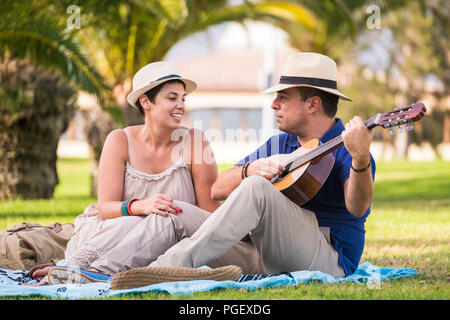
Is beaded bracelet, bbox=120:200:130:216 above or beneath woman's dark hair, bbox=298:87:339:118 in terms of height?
beneath

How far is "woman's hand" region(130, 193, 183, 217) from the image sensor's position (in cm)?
390

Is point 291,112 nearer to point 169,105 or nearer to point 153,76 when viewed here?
point 169,105

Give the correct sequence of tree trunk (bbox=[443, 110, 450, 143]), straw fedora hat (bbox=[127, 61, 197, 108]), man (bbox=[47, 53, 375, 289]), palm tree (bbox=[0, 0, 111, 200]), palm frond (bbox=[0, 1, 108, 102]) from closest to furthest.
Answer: man (bbox=[47, 53, 375, 289]) → straw fedora hat (bbox=[127, 61, 197, 108]) → palm frond (bbox=[0, 1, 108, 102]) → palm tree (bbox=[0, 0, 111, 200]) → tree trunk (bbox=[443, 110, 450, 143])

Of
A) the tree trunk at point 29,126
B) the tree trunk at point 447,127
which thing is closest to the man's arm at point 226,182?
the tree trunk at point 29,126

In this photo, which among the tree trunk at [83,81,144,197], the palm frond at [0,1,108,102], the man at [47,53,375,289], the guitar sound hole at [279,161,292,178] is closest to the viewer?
the man at [47,53,375,289]

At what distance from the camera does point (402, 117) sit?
340cm

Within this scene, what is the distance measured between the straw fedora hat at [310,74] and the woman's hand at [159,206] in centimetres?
89

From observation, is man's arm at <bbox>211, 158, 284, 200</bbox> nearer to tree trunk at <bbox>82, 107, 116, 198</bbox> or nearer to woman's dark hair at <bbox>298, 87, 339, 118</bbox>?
woman's dark hair at <bbox>298, 87, 339, 118</bbox>

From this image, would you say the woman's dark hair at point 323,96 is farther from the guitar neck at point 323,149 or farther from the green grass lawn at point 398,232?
the green grass lawn at point 398,232

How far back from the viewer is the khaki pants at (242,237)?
350 centimetres

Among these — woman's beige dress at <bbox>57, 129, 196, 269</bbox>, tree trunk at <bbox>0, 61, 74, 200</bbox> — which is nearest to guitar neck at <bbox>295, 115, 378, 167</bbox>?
woman's beige dress at <bbox>57, 129, 196, 269</bbox>

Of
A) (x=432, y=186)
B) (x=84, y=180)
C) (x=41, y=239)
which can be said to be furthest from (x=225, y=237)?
(x=84, y=180)

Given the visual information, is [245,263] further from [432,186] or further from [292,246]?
[432,186]

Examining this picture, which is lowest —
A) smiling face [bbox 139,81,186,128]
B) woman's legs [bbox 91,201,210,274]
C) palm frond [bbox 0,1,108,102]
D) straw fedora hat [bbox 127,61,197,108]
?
woman's legs [bbox 91,201,210,274]
